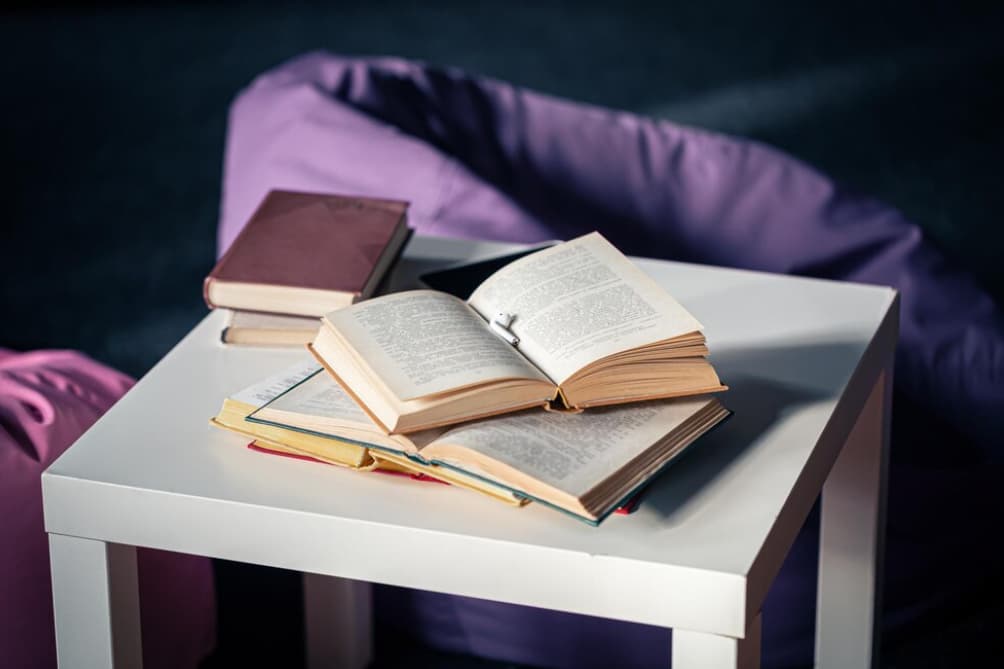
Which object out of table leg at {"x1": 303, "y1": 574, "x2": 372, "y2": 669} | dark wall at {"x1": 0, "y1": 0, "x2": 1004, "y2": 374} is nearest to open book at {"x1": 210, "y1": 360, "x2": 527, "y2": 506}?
table leg at {"x1": 303, "y1": 574, "x2": 372, "y2": 669}

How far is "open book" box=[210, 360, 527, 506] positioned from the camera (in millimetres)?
872

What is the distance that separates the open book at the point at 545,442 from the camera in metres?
0.81

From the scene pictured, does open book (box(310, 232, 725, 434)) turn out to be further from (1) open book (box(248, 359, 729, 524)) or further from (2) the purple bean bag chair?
(2) the purple bean bag chair

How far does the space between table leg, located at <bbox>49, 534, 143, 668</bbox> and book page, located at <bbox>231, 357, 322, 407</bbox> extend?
0.44 feet

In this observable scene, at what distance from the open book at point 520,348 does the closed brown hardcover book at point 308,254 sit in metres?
0.14

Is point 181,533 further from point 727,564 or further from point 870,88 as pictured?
point 870,88

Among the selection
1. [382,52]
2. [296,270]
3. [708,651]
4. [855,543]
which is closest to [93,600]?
[296,270]

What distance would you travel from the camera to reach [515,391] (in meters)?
0.88

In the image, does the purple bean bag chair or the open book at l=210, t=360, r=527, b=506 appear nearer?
the open book at l=210, t=360, r=527, b=506

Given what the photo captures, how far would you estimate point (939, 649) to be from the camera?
1437 millimetres

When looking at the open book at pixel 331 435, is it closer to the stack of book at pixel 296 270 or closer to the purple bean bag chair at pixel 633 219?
the stack of book at pixel 296 270

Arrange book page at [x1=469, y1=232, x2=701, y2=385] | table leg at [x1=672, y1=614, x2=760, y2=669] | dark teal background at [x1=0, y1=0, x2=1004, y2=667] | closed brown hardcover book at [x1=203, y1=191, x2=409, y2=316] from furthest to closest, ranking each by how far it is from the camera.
Result: dark teal background at [x1=0, y1=0, x2=1004, y2=667] < closed brown hardcover book at [x1=203, y1=191, x2=409, y2=316] < book page at [x1=469, y1=232, x2=701, y2=385] < table leg at [x1=672, y1=614, x2=760, y2=669]

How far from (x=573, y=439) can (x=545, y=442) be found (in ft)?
0.07

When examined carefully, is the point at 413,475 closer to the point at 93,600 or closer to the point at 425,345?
the point at 425,345
